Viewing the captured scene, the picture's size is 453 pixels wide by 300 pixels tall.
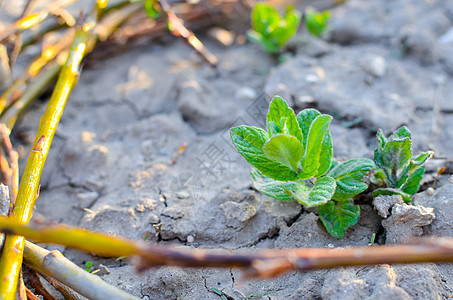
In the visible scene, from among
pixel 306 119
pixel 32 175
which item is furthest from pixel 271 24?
pixel 32 175

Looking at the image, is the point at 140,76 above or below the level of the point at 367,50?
above

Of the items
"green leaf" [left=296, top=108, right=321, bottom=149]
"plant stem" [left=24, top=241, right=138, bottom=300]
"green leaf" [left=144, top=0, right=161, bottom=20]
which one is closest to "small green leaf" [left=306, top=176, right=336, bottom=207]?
"green leaf" [left=296, top=108, right=321, bottom=149]

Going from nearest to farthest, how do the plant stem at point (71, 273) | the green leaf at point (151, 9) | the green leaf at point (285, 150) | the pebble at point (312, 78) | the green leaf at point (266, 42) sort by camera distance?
1. the plant stem at point (71, 273)
2. the green leaf at point (285, 150)
3. the pebble at point (312, 78)
4. the green leaf at point (151, 9)
5. the green leaf at point (266, 42)

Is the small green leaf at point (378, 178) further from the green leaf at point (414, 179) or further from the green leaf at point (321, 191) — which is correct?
the green leaf at point (321, 191)

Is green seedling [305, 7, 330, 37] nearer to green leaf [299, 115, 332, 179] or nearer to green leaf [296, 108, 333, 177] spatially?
green leaf [296, 108, 333, 177]

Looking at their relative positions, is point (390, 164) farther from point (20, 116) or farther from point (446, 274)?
point (20, 116)

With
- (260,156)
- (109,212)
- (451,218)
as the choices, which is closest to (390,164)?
(451,218)

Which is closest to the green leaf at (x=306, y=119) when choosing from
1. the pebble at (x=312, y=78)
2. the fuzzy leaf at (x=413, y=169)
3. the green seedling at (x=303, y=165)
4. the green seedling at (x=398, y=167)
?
the green seedling at (x=303, y=165)

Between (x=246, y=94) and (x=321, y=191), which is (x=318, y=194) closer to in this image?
(x=321, y=191)
